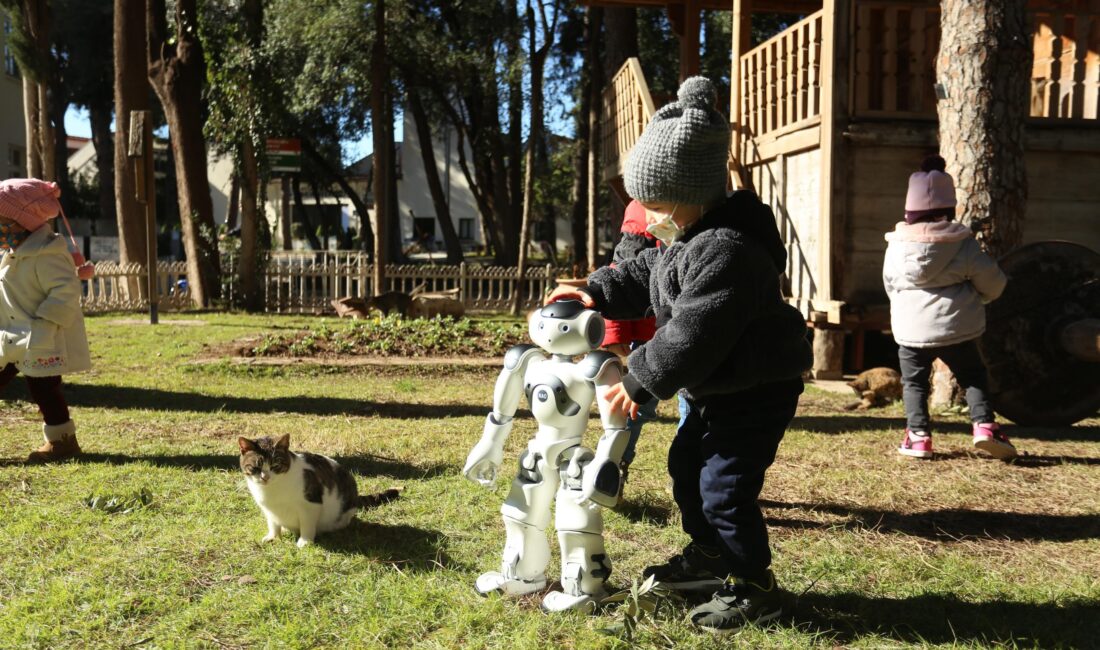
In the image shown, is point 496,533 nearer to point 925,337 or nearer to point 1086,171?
point 925,337

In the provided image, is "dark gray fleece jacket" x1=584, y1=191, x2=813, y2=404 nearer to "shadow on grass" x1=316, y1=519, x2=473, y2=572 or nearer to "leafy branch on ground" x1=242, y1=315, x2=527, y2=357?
"shadow on grass" x1=316, y1=519, x2=473, y2=572

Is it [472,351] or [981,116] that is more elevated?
[981,116]

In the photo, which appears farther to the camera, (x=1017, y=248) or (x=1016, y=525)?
(x=1017, y=248)

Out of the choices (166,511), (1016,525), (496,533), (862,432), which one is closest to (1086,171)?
(862,432)

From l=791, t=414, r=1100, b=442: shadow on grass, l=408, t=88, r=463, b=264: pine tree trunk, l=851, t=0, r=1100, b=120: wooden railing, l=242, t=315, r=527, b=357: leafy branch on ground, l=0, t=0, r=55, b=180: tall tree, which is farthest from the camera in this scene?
l=408, t=88, r=463, b=264: pine tree trunk

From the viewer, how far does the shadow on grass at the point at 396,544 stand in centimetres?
370

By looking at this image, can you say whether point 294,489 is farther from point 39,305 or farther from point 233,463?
point 39,305

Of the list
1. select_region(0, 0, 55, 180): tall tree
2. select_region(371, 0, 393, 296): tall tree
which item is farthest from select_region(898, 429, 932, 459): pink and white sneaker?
select_region(0, 0, 55, 180): tall tree

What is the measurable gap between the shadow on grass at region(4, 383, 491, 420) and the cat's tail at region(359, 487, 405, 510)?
2475 millimetres

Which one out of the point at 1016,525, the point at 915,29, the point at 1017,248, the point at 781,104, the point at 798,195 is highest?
the point at 915,29

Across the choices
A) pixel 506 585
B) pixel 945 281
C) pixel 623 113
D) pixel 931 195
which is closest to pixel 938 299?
pixel 945 281

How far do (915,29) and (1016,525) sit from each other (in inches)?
246

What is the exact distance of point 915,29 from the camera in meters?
8.89

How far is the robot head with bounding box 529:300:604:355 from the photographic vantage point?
303 cm
